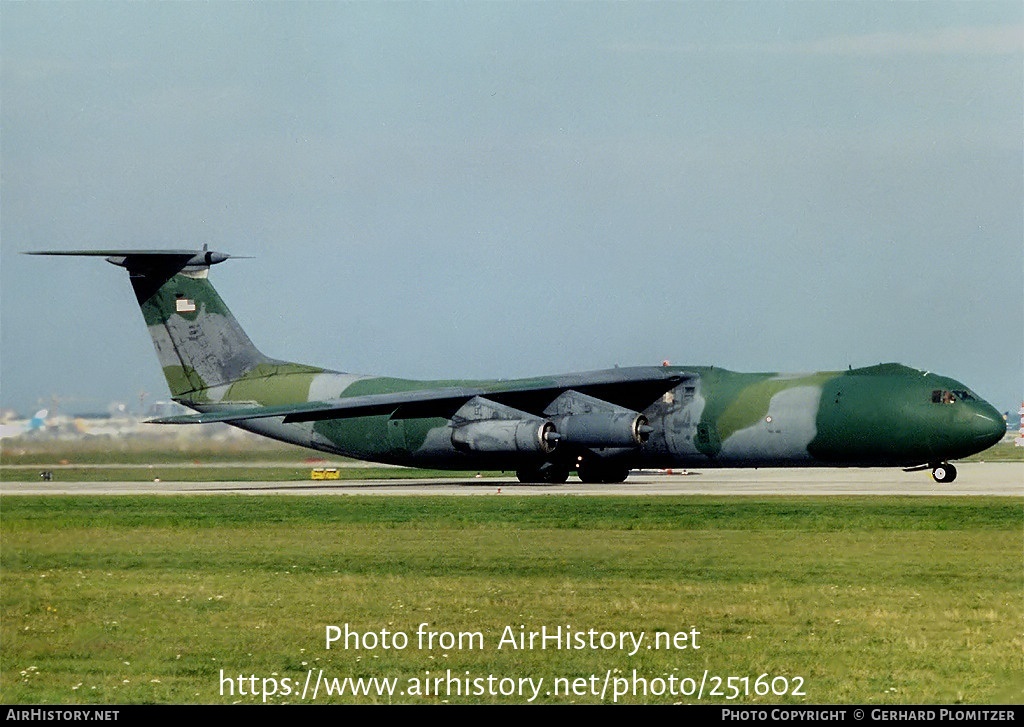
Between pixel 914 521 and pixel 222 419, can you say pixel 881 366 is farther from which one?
pixel 222 419

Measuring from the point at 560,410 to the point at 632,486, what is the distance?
10.8 feet

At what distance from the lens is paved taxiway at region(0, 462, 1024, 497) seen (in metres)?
35.4

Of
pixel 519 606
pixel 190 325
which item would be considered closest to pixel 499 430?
pixel 190 325

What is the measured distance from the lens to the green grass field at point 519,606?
11234mm

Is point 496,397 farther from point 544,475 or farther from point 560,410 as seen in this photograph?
point 544,475

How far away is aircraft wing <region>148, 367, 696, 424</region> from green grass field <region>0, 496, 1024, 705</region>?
42.2 feet

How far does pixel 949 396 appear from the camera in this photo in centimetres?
3625

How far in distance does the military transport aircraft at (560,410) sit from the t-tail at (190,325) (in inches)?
1.5

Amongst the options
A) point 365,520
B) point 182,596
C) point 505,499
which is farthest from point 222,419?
point 182,596

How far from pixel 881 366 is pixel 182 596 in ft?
85.1

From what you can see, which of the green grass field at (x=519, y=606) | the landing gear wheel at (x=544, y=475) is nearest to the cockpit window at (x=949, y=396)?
the landing gear wheel at (x=544, y=475)

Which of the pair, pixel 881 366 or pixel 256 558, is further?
pixel 881 366
